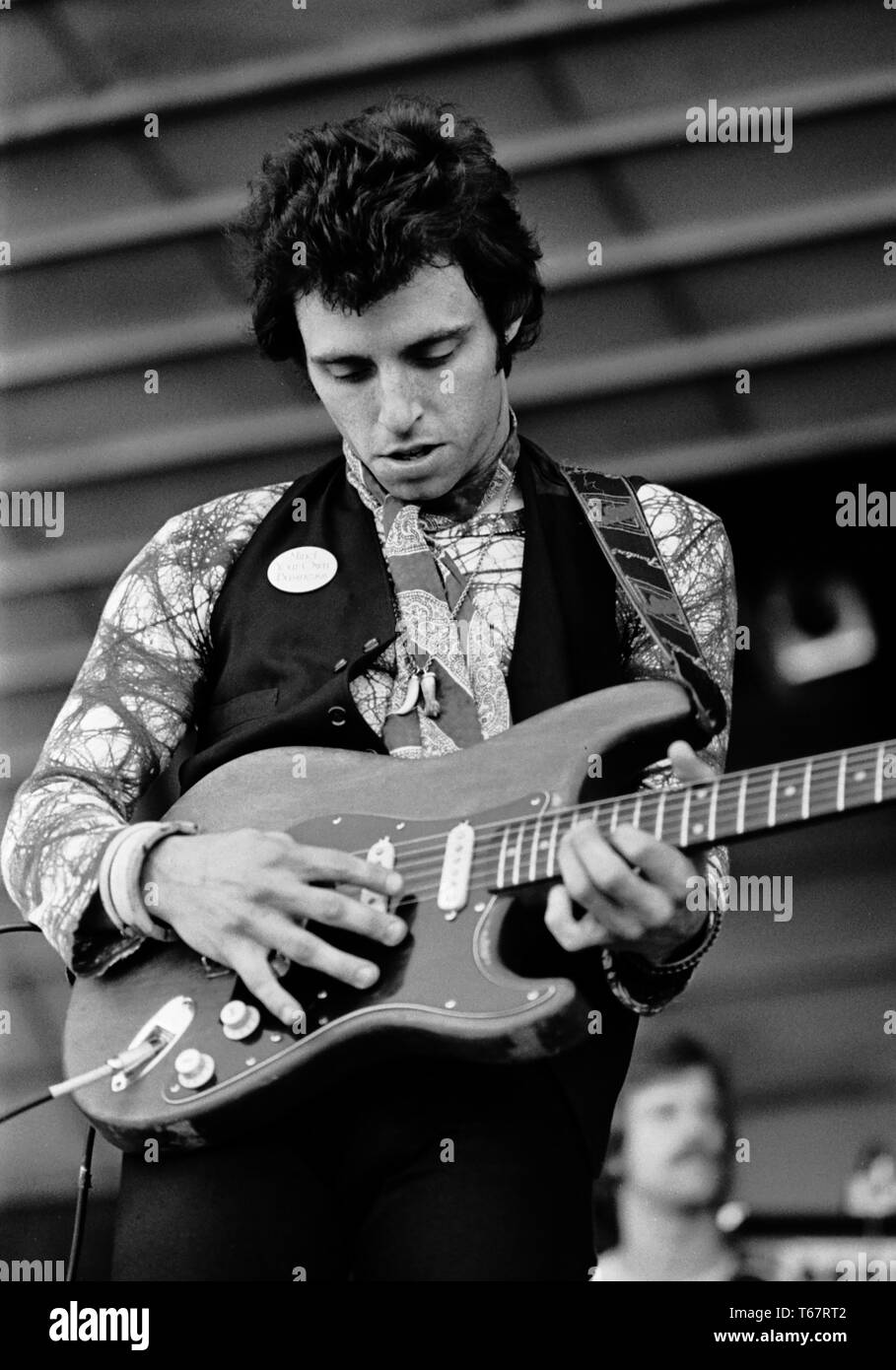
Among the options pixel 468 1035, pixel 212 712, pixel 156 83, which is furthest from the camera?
pixel 156 83

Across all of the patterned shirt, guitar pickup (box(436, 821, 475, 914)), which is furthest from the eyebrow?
guitar pickup (box(436, 821, 475, 914))

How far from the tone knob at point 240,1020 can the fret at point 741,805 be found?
1.73ft

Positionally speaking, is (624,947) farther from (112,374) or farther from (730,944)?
(112,374)

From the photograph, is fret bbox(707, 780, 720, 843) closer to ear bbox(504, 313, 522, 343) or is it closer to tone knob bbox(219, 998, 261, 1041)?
tone knob bbox(219, 998, 261, 1041)

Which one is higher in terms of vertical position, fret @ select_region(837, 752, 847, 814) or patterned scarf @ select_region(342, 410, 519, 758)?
patterned scarf @ select_region(342, 410, 519, 758)

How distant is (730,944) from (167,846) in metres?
1.23

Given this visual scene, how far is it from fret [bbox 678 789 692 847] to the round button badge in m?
0.59

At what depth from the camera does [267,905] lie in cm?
168

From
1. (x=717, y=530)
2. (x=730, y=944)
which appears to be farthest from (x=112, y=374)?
(x=730, y=944)

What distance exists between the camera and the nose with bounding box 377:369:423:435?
6.20ft

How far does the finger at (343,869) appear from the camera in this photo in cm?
169

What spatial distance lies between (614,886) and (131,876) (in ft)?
1.78

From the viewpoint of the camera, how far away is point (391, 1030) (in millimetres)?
1605

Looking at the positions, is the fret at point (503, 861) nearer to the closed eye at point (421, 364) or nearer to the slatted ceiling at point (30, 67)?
the closed eye at point (421, 364)
